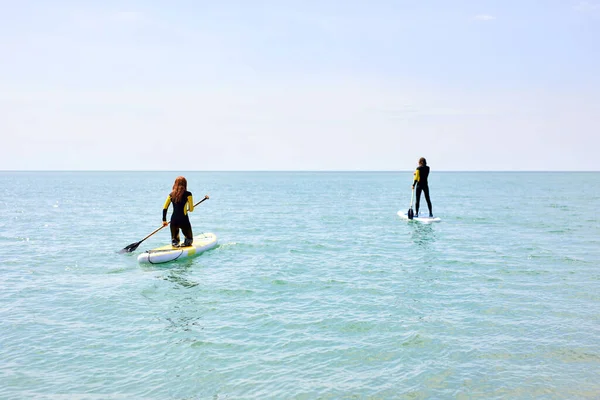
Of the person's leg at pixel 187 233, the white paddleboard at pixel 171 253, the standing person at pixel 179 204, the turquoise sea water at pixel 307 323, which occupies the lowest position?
the turquoise sea water at pixel 307 323

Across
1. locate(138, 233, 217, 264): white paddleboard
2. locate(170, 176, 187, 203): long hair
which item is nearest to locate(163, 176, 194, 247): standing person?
locate(170, 176, 187, 203): long hair

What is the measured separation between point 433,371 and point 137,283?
894 cm

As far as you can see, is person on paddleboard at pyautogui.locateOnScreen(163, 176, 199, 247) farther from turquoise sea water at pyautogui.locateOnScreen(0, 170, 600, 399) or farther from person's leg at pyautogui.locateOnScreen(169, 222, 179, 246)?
turquoise sea water at pyautogui.locateOnScreen(0, 170, 600, 399)

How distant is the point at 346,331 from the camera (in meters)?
9.41

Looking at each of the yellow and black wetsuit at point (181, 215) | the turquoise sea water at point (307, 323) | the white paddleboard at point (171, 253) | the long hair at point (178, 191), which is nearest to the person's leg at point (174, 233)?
the yellow and black wetsuit at point (181, 215)

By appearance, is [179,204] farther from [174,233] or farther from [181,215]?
[174,233]

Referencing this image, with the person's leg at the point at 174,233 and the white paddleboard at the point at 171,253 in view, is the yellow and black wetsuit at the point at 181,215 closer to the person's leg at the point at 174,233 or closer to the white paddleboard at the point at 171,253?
the person's leg at the point at 174,233

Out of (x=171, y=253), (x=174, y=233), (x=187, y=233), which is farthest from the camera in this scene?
(x=187, y=233)

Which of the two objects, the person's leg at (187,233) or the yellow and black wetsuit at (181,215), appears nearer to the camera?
the yellow and black wetsuit at (181,215)

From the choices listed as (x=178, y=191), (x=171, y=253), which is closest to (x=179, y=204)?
(x=178, y=191)

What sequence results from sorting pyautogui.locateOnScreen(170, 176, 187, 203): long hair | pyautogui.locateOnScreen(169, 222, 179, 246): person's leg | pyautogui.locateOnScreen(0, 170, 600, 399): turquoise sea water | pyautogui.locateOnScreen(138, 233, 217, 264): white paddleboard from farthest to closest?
1. pyautogui.locateOnScreen(169, 222, 179, 246): person's leg
2. pyautogui.locateOnScreen(170, 176, 187, 203): long hair
3. pyautogui.locateOnScreen(138, 233, 217, 264): white paddleboard
4. pyautogui.locateOnScreen(0, 170, 600, 399): turquoise sea water

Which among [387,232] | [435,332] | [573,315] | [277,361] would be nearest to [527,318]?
[573,315]

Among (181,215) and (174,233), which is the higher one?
(181,215)

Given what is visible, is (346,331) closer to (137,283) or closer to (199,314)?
(199,314)
